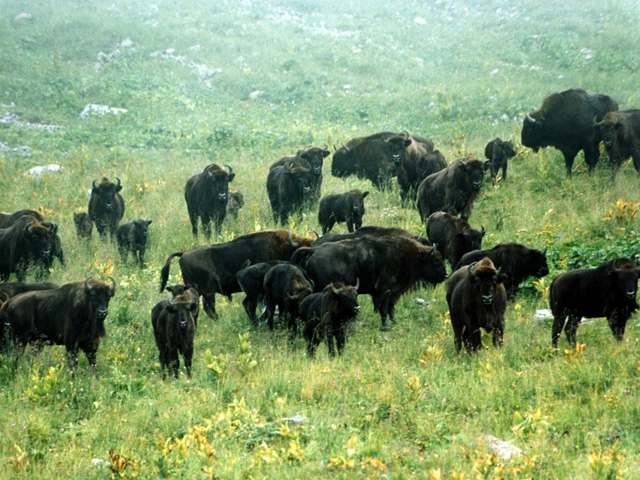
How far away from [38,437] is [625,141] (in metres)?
13.7

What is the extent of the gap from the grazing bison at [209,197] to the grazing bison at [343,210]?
221 centimetres

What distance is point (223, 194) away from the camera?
57.2ft

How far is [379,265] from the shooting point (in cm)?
1282

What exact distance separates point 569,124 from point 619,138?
1589 millimetres

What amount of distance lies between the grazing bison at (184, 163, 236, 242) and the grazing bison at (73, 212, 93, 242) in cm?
226

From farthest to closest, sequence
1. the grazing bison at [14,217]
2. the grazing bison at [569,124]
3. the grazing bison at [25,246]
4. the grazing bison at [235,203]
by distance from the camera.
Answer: the grazing bison at [235,203]
the grazing bison at [569,124]
the grazing bison at [14,217]
the grazing bison at [25,246]

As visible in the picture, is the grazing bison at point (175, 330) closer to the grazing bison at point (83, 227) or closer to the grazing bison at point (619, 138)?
the grazing bison at point (83, 227)

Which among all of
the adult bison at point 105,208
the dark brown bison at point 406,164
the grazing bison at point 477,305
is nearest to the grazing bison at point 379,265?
the grazing bison at point 477,305

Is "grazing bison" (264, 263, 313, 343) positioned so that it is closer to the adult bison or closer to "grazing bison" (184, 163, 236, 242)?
"grazing bison" (184, 163, 236, 242)

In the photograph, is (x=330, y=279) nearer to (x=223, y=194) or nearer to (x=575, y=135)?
(x=223, y=194)

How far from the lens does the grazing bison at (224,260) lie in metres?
13.2

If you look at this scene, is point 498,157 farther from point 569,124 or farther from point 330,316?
point 330,316

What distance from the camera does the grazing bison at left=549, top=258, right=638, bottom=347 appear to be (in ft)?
30.7

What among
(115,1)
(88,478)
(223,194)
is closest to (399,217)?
(223,194)
